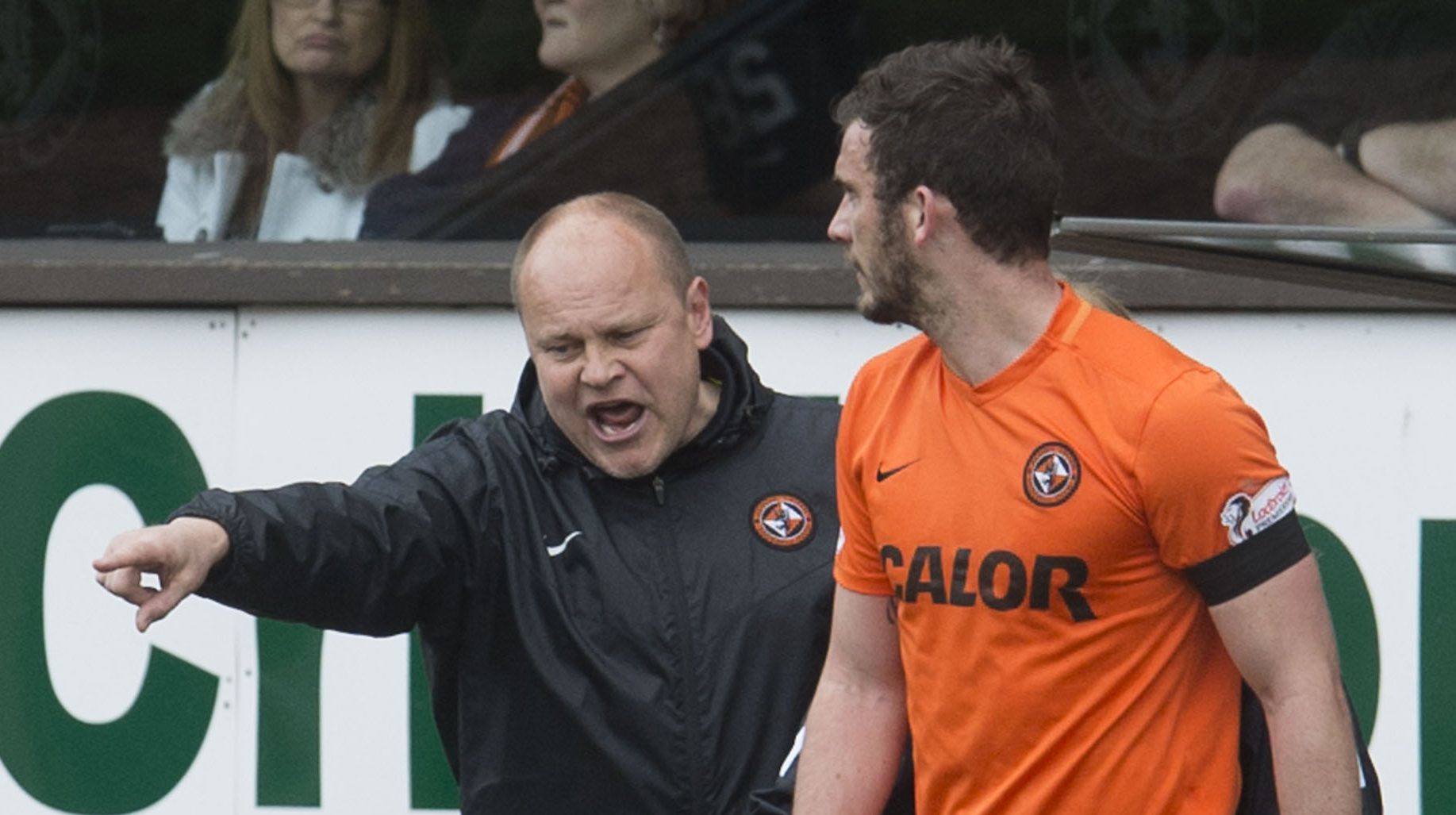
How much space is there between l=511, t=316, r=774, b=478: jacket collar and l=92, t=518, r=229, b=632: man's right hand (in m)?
0.53

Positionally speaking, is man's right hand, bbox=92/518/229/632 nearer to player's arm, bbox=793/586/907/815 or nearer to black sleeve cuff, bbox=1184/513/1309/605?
player's arm, bbox=793/586/907/815

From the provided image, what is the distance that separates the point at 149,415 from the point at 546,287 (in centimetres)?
133

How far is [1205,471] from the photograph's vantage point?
2168mm

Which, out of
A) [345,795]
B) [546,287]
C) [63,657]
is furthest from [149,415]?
[546,287]

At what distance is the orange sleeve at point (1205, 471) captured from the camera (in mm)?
2172

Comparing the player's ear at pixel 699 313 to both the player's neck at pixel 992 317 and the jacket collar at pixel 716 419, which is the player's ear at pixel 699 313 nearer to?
the jacket collar at pixel 716 419

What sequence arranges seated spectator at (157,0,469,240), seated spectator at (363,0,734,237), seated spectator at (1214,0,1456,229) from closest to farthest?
seated spectator at (1214,0,1456,229) < seated spectator at (363,0,734,237) < seated spectator at (157,0,469,240)

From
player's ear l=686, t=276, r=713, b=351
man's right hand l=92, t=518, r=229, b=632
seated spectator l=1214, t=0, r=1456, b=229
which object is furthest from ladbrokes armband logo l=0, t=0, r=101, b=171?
seated spectator l=1214, t=0, r=1456, b=229

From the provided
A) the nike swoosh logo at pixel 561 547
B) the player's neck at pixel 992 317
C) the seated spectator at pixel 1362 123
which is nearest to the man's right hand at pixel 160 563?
the nike swoosh logo at pixel 561 547

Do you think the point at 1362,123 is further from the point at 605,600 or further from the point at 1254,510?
the point at 1254,510

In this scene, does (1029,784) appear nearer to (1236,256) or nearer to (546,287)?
(1236,256)

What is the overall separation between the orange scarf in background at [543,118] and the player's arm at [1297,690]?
224 centimetres

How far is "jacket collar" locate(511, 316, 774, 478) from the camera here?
2.95 metres

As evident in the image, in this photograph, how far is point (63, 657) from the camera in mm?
4027
